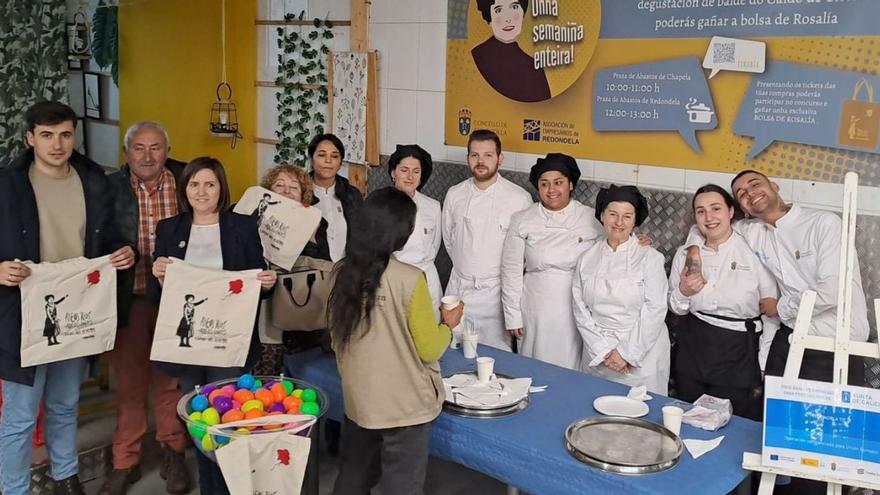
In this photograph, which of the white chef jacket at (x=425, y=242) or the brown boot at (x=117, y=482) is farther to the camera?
the white chef jacket at (x=425, y=242)

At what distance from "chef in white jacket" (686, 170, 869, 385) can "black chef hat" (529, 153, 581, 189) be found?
2.83ft

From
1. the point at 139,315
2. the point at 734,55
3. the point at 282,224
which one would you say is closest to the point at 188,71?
the point at 139,315

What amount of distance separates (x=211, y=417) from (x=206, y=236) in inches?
43.7

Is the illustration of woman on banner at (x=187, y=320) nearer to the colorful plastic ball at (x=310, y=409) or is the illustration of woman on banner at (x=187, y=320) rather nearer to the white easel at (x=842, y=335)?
the colorful plastic ball at (x=310, y=409)

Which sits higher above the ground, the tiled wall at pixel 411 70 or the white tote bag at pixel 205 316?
the tiled wall at pixel 411 70

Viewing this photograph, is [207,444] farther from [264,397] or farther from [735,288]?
[735,288]

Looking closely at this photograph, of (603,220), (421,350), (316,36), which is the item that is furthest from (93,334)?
(316,36)

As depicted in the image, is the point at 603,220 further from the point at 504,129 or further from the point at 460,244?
the point at 504,129

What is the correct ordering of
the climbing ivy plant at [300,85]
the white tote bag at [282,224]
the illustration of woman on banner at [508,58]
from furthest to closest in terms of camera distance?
the climbing ivy plant at [300,85]
the illustration of woman on banner at [508,58]
the white tote bag at [282,224]

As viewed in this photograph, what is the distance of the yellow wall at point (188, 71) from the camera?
734 cm

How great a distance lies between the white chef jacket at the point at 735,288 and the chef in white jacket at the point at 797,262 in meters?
0.04

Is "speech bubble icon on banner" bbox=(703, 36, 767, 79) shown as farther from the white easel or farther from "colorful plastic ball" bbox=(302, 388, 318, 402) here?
"colorful plastic ball" bbox=(302, 388, 318, 402)

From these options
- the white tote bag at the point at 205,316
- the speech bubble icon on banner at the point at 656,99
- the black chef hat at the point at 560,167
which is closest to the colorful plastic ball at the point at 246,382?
the white tote bag at the point at 205,316

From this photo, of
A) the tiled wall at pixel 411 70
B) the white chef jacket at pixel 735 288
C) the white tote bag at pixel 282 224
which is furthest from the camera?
the tiled wall at pixel 411 70
